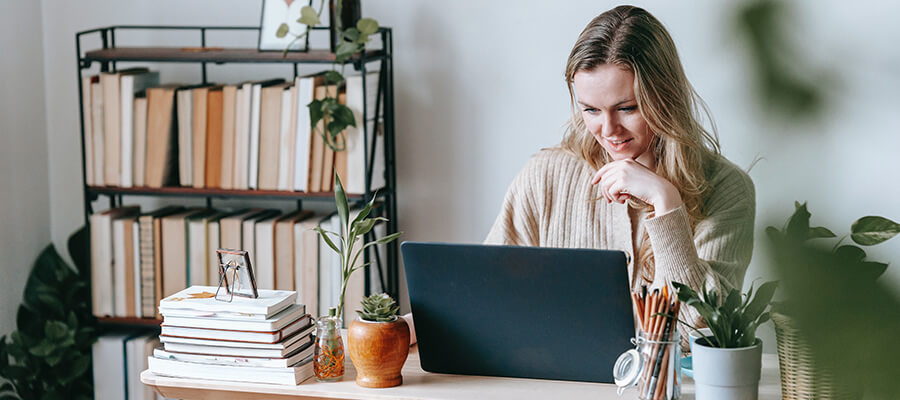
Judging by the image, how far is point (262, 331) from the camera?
136 cm

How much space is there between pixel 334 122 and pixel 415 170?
1.29 feet

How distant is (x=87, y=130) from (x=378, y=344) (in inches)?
64.9

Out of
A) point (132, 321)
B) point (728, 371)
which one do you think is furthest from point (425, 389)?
point (132, 321)

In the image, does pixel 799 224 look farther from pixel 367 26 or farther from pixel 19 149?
pixel 19 149

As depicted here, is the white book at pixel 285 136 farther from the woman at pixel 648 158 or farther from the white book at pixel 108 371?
the woman at pixel 648 158

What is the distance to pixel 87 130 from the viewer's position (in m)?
2.60

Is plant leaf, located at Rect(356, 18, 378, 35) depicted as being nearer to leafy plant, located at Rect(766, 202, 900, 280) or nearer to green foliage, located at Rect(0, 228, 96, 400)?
green foliage, located at Rect(0, 228, 96, 400)

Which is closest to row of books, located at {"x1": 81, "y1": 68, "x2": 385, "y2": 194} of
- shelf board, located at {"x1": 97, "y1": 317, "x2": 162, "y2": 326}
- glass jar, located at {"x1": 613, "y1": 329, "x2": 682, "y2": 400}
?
shelf board, located at {"x1": 97, "y1": 317, "x2": 162, "y2": 326}

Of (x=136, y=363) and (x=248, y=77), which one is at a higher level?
(x=248, y=77)

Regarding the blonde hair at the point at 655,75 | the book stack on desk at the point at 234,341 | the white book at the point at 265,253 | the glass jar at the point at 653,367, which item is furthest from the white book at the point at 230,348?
the white book at the point at 265,253

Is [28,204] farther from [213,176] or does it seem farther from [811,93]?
[811,93]

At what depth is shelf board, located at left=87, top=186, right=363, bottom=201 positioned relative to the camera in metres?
2.53

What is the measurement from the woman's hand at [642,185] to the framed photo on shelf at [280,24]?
3.85ft

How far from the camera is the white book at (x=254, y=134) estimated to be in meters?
2.52
